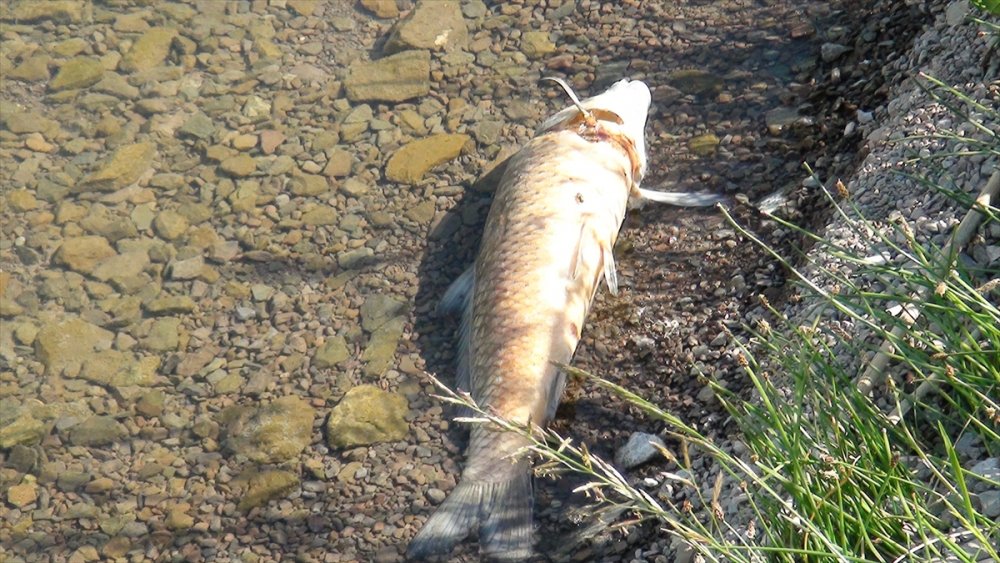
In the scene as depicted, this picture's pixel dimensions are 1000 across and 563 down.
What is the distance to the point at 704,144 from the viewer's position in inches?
214

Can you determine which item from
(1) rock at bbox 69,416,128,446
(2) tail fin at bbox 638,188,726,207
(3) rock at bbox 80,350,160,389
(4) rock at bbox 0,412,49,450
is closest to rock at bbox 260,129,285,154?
(3) rock at bbox 80,350,160,389

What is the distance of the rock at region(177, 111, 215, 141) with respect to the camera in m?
6.46

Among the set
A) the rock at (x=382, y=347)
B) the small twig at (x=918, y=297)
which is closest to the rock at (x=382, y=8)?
the rock at (x=382, y=347)

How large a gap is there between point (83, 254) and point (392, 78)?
81.5 inches

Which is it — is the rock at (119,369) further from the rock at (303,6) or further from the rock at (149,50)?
the rock at (303,6)

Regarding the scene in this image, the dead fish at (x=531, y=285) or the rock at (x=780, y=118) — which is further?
the rock at (x=780, y=118)

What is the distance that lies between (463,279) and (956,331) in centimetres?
255

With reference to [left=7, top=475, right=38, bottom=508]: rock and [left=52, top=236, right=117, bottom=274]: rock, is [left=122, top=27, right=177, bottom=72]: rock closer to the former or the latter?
[left=52, top=236, right=117, bottom=274]: rock

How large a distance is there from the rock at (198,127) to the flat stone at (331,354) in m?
1.89

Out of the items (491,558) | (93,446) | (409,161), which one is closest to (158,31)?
(409,161)

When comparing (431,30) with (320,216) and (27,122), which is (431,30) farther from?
(27,122)

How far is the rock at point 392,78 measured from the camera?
6.36 meters

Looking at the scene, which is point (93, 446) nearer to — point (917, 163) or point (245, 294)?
point (245, 294)

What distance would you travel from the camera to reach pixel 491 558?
4.19 metres
